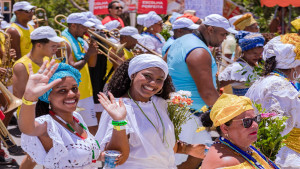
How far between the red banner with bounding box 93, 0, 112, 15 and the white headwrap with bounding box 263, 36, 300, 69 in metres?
7.65

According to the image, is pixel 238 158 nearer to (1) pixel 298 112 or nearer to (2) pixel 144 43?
(1) pixel 298 112

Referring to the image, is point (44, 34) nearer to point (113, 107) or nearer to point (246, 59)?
point (246, 59)

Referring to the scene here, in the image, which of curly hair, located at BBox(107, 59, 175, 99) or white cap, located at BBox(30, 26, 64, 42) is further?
white cap, located at BBox(30, 26, 64, 42)

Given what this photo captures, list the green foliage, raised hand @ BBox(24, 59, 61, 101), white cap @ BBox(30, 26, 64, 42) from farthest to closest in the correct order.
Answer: the green foliage, white cap @ BBox(30, 26, 64, 42), raised hand @ BBox(24, 59, 61, 101)

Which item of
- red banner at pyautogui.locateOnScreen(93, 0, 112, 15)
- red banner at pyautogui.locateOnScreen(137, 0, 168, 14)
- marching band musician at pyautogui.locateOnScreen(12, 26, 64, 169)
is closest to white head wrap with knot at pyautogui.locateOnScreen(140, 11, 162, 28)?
red banner at pyautogui.locateOnScreen(137, 0, 168, 14)

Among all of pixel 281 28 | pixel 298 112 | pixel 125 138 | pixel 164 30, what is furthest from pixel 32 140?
pixel 281 28

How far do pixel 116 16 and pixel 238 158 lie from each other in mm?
7646

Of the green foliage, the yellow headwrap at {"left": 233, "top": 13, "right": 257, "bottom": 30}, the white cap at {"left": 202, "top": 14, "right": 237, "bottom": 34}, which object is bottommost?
the green foliage

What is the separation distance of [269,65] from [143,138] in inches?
60.0

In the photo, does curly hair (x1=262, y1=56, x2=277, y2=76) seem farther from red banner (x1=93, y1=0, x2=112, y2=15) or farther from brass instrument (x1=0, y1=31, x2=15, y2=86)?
red banner (x1=93, y1=0, x2=112, y2=15)

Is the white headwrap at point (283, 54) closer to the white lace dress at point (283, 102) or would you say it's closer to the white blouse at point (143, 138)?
the white lace dress at point (283, 102)

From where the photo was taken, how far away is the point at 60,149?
3.21m

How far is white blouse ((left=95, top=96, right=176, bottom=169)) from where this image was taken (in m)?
3.60

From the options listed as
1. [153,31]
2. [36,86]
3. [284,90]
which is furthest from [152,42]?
[36,86]
